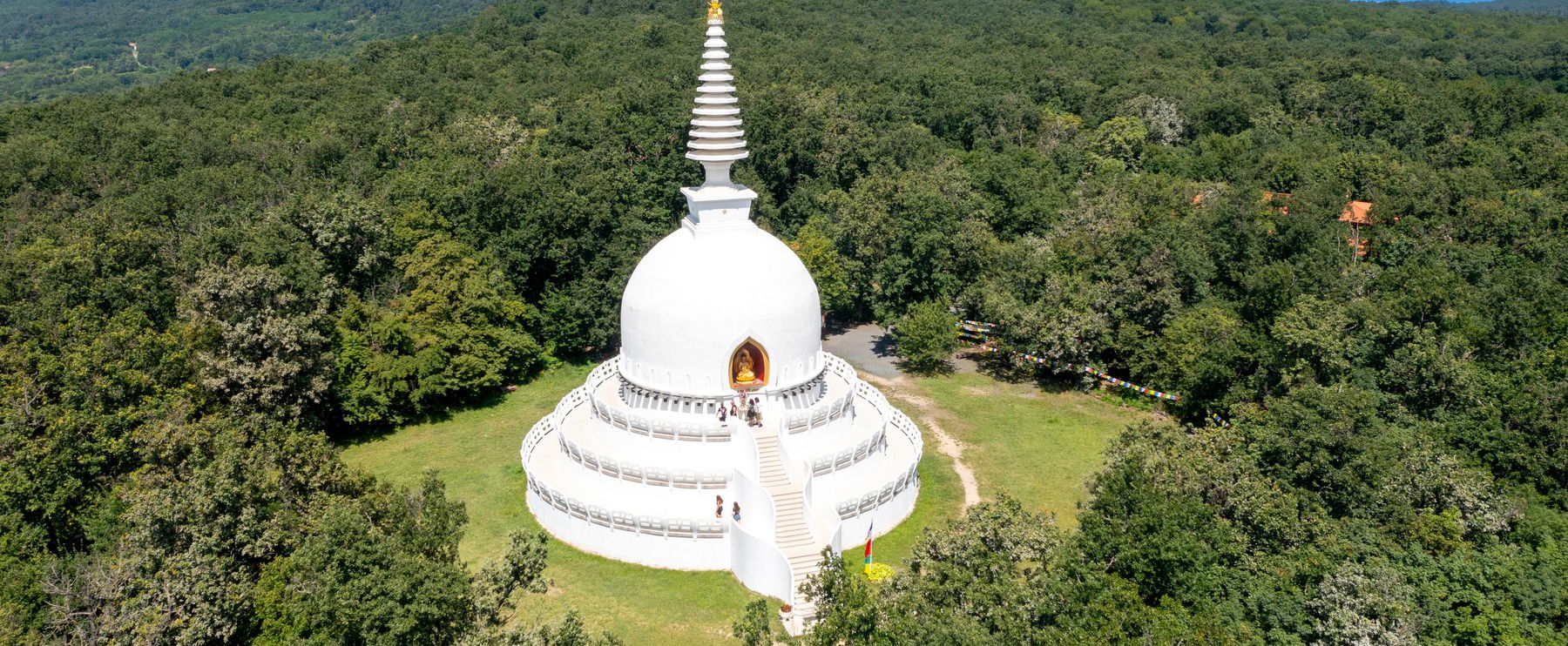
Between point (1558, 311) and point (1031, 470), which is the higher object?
point (1558, 311)

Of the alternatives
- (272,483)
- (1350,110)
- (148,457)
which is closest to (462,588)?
(272,483)

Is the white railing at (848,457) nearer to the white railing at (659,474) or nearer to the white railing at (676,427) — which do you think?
the white railing at (676,427)

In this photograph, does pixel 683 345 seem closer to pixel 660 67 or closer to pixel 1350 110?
pixel 660 67

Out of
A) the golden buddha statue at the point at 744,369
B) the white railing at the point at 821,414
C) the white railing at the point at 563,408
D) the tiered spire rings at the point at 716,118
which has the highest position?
the tiered spire rings at the point at 716,118

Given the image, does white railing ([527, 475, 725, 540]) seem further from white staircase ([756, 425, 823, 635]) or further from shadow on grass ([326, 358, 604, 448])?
shadow on grass ([326, 358, 604, 448])

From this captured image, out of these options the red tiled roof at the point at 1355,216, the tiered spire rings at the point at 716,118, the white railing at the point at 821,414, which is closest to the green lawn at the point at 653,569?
the white railing at the point at 821,414

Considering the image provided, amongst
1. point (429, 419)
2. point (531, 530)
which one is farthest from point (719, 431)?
point (429, 419)

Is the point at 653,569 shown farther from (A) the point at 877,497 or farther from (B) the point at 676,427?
(A) the point at 877,497
